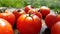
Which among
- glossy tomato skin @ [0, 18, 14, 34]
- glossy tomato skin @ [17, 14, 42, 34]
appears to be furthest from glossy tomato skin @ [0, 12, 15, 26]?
glossy tomato skin @ [0, 18, 14, 34]

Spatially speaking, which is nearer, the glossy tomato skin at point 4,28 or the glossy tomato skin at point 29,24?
the glossy tomato skin at point 4,28

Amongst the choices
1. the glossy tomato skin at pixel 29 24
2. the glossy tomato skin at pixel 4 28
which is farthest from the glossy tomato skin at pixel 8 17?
the glossy tomato skin at pixel 4 28

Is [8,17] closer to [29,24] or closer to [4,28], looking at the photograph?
[29,24]

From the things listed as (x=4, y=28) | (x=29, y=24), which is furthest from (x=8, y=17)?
(x=4, y=28)

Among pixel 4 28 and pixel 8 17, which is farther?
pixel 8 17

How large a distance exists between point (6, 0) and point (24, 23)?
0.73 meters

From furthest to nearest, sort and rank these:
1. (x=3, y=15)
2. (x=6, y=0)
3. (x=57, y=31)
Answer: (x=6, y=0), (x=3, y=15), (x=57, y=31)

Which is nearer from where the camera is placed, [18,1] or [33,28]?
[33,28]

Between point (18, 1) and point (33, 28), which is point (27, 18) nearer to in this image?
point (33, 28)

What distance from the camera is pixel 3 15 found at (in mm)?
702

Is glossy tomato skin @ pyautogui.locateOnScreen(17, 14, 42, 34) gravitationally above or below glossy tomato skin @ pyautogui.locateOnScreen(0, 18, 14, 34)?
below

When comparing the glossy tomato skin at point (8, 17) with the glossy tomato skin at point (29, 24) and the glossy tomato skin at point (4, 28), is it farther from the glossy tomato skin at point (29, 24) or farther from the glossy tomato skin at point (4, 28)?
the glossy tomato skin at point (4, 28)

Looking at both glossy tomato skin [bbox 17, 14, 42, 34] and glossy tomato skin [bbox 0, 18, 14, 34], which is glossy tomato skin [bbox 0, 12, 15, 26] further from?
glossy tomato skin [bbox 0, 18, 14, 34]

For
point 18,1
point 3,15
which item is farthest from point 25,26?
point 18,1
